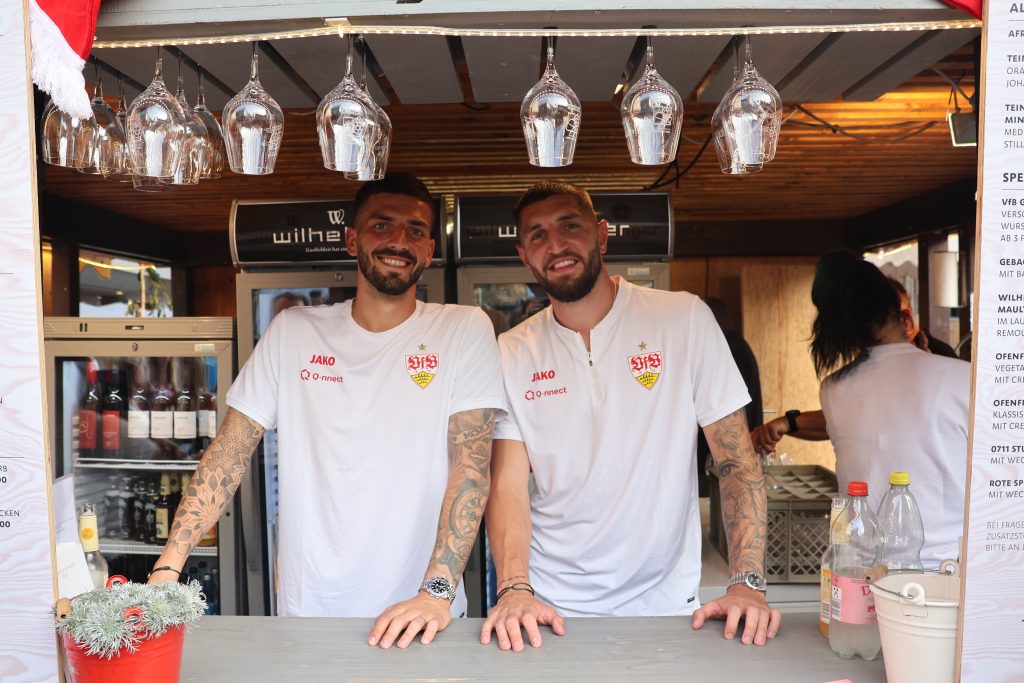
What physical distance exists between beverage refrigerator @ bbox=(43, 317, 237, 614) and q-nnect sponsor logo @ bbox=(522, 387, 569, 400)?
206 centimetres

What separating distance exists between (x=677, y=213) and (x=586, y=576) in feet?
20.2

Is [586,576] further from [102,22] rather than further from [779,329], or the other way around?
[779,329]

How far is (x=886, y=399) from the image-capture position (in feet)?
8.76

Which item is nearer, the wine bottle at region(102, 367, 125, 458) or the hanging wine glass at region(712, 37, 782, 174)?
the hanging wine glass at region(712, 37, 782, 174)

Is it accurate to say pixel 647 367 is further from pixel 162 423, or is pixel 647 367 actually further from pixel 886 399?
pixel 162 423

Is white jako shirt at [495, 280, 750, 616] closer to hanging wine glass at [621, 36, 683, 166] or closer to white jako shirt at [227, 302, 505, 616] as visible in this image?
white jako shirt at [227, 302, 505, 616]

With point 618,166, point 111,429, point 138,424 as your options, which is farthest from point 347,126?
point 618,166

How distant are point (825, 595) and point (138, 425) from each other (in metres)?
3.40

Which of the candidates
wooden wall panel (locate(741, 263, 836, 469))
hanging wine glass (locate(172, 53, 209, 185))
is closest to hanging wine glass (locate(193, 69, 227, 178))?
hanging wine glass (locate(172, 53, 209, 185))

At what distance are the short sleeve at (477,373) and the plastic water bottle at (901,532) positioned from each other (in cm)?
99

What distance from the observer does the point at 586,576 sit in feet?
7.47

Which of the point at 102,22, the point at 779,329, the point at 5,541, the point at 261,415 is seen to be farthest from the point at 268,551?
the point at 779,329

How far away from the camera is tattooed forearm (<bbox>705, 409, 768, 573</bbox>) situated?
6.38 ft

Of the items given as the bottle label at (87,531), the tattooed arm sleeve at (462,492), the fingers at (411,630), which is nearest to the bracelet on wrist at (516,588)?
the tattooed arm sleeve at (462,492)
